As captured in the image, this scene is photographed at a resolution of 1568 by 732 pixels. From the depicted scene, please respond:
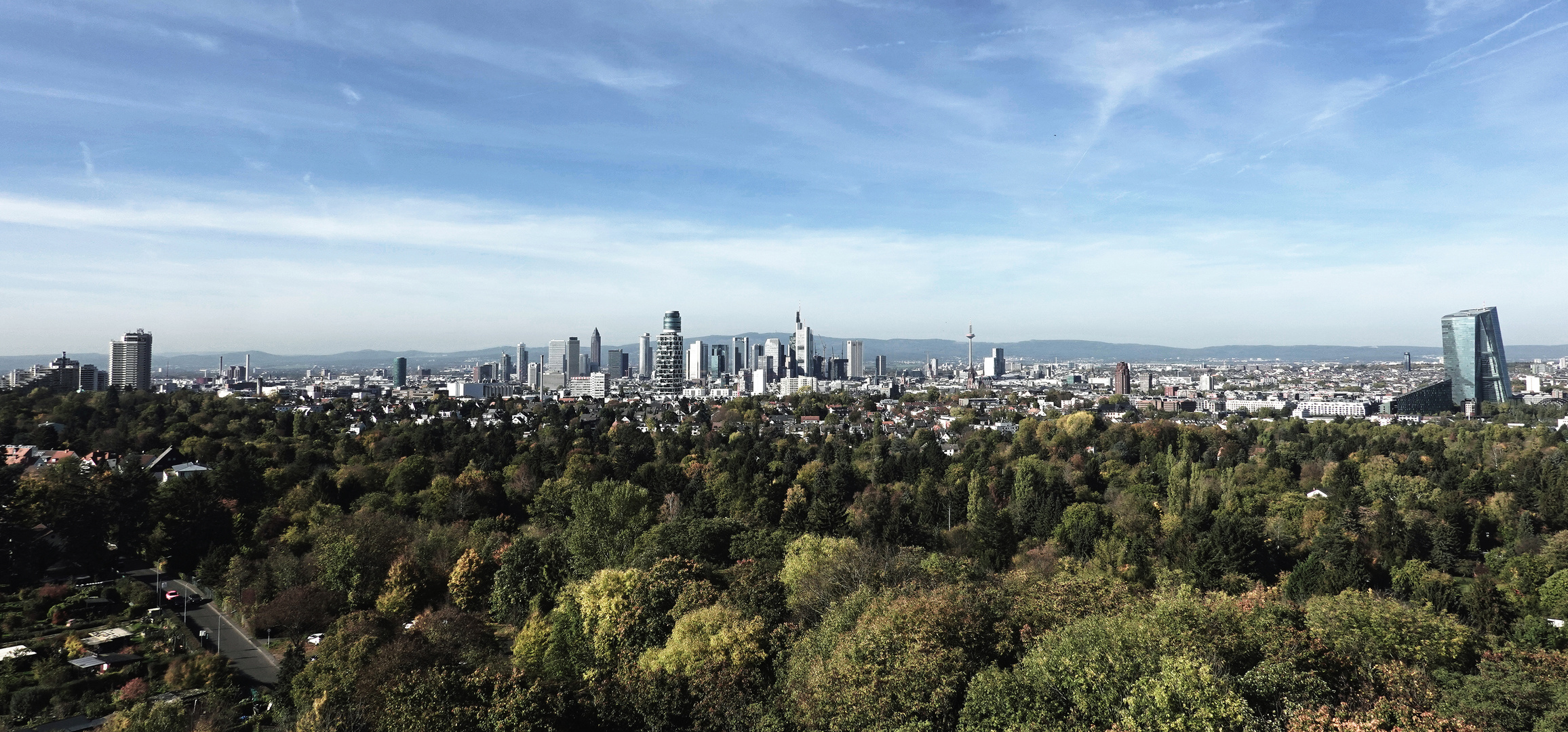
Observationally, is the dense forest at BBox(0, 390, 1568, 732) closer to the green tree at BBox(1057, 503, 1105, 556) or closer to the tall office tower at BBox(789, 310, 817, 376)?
the green tree at BBox(1057, 503, 1105, 556)

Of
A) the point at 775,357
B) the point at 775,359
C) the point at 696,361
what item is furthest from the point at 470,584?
the point at 696,361

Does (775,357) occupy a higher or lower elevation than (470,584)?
higher

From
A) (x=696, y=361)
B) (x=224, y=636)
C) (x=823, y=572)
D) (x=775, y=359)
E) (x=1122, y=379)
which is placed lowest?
(x=224, y=636)

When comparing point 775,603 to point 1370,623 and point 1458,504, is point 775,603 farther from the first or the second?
point 1458,504

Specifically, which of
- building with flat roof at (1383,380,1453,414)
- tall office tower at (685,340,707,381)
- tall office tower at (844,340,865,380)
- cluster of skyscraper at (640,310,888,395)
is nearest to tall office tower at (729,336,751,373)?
cluster of skyscraper at (640,310,888,395)

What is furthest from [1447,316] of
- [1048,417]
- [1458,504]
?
[1458,504]

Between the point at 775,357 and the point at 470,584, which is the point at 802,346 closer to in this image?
the point at 775,357
